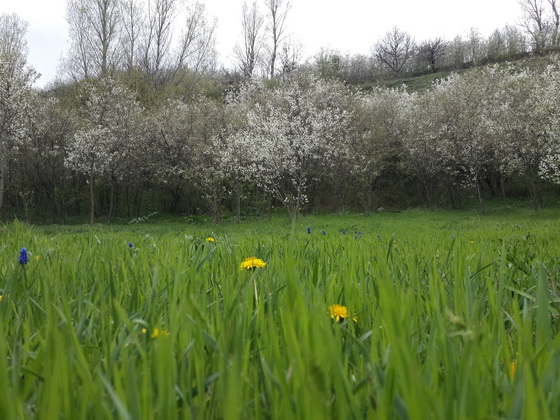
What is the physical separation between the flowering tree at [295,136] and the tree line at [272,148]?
0.30 feet

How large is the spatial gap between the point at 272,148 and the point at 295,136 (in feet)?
5.81

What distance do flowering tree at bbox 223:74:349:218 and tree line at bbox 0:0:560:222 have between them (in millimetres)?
90

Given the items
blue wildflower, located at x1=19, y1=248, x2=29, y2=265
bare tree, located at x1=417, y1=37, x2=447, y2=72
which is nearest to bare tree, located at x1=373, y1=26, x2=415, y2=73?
bare tree, located at x1=417, y1=37, x2=447, y2=72

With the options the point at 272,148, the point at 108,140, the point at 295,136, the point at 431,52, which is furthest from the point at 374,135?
the point at 431,52

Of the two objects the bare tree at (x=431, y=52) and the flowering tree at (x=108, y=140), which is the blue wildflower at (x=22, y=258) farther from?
the bare tree at (x=431, y=52)

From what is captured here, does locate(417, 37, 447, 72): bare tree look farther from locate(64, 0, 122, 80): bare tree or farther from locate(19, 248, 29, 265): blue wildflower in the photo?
locate(19, 248, 29, 265): blue wildflower

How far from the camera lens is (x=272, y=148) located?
23.0 m

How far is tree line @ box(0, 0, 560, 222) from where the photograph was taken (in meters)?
22.4

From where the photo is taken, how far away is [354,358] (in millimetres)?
709

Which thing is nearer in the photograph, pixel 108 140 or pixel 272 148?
pixel 272 148

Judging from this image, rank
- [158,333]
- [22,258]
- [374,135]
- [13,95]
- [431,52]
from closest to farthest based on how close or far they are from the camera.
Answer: [158,333] → [22,258] → [13,95] → [374,135] → [431,52]

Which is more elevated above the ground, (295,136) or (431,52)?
(431,52)

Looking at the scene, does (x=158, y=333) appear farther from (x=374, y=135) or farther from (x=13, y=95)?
(x=374, y=135)

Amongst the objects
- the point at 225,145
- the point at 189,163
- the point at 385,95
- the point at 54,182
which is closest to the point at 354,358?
the point at 225,145
